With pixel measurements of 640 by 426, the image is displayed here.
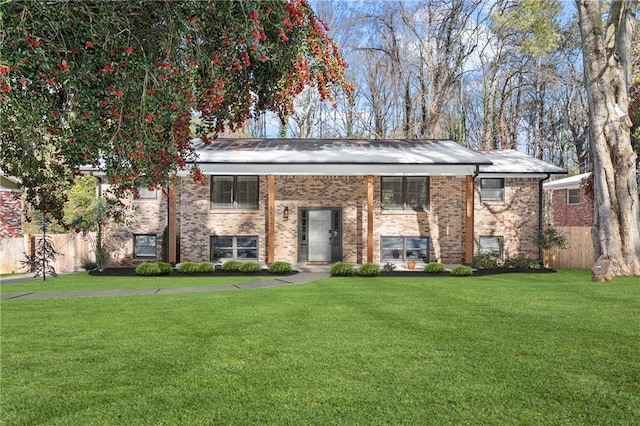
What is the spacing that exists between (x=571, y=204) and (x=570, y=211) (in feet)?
1.43

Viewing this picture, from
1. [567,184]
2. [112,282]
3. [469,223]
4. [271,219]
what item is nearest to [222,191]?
[271,219]

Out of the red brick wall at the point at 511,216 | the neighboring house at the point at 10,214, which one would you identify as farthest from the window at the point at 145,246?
the red brick wall at the point at 511,216

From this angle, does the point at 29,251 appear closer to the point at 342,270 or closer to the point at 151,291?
the point at 151,291

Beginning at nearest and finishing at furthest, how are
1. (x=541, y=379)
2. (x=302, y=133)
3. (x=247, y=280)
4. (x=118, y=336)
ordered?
(x=541, y=379)
(x=118, y=336)
(x=247, y=280)
(x=302, y=133)

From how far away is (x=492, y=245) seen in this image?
1992 cm

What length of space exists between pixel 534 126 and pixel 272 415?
39.2m

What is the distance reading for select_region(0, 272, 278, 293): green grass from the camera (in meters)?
12.5

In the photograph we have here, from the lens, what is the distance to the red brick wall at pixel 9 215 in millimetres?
20200

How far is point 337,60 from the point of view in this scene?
6.03 m

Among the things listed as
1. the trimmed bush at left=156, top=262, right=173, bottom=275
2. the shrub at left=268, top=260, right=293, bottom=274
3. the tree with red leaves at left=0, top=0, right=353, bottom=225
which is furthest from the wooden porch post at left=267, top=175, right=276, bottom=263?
the tree with red leaves at left=0, top=0, right=353, bottom=225

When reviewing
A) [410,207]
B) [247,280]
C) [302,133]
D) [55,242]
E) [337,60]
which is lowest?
[247,280]

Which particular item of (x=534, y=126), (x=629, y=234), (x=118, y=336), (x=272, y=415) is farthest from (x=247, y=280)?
(x=534, y=126)

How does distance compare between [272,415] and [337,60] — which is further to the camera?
[337,60]

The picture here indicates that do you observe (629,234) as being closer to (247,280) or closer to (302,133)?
(247,280)
